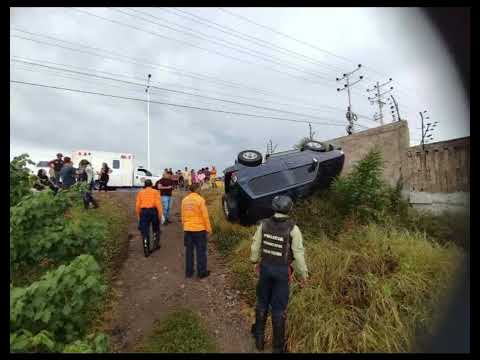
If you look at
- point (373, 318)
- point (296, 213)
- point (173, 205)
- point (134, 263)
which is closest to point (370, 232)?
point (296, 213)

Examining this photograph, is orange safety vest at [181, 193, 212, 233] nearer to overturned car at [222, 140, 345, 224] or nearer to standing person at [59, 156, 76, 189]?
overturned car at [222, 140, 345, 224]

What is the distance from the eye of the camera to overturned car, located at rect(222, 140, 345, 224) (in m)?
6.72

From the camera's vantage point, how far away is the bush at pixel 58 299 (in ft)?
7.90

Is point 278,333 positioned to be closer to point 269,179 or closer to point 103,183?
point 269,179

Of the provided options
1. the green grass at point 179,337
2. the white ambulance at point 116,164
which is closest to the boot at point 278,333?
the green grass at point 179,337

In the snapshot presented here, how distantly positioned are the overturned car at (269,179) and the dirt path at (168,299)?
57.0 inches

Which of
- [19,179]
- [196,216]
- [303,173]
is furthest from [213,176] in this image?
[19,179]

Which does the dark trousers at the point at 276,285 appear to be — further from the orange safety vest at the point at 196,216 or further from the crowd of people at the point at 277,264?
the orange safety vest at the point at 196,216

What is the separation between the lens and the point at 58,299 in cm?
258

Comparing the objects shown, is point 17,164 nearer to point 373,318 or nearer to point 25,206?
point 25,206

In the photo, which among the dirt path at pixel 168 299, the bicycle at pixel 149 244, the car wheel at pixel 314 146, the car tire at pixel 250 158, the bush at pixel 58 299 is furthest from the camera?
the car wheel at pixel 314 146

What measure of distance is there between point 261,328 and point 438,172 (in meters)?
6.38

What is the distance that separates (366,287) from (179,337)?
106 inches

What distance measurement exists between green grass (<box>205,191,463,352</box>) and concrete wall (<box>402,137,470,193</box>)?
1.40 meters
